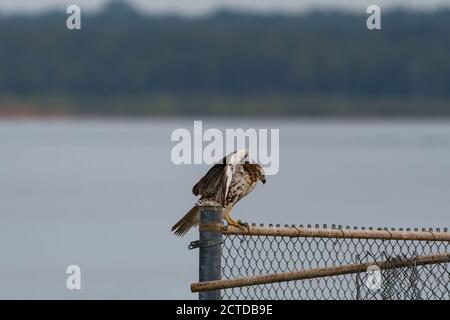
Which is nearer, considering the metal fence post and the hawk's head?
the metal fence post

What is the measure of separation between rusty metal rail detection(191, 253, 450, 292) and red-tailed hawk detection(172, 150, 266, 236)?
37cm

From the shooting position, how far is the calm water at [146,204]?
25.5 meters

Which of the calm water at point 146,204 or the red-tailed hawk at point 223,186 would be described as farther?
the calm water at point 146,204

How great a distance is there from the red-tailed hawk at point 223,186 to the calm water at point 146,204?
36.4 feet

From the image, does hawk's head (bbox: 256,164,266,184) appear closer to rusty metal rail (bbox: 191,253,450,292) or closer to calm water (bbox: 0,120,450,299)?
rusty metal rail (bbox: 191,253,450,292)

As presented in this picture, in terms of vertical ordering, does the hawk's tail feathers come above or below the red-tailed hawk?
below

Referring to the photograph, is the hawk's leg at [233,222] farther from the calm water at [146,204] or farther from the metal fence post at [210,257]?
the calm water at [146,204]

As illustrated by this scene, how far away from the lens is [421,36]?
130m

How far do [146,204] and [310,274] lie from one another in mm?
35636

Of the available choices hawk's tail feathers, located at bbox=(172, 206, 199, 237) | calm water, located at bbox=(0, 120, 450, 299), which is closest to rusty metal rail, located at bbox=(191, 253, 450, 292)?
hawk's tail feathers, located at bbox=(172, 206, 199, 237)

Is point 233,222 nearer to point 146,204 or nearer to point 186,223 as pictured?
point 186,223

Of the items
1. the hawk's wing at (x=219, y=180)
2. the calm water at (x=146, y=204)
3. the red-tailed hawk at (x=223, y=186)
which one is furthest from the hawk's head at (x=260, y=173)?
the calm water at (x=146, y=204)

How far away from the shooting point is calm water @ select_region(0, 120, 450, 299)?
25531 mm
